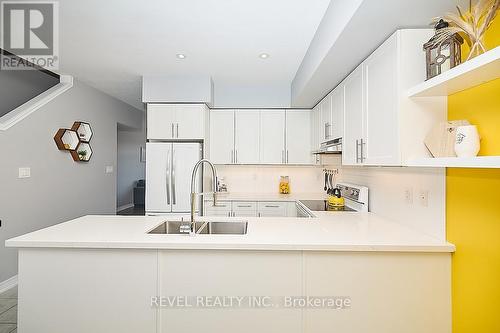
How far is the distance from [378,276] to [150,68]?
3.18 meters

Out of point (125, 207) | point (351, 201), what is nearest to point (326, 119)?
point (351, 201)

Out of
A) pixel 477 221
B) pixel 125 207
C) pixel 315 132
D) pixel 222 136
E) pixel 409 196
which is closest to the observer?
pixel 477 221

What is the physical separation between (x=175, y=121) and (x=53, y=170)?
1.75 metres

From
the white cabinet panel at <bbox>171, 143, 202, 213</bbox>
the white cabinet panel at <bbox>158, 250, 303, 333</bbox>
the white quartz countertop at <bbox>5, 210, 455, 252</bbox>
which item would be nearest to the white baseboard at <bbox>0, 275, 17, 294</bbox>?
the white quartz countertop at <bbox>5, 210, 455, 252</bbox>

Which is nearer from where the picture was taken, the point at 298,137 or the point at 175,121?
the point at 175,121

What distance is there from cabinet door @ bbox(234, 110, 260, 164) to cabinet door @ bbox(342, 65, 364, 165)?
67.2 inches

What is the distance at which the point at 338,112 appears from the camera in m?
2.68

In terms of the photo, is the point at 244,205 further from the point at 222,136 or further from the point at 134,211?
the point at 134,211

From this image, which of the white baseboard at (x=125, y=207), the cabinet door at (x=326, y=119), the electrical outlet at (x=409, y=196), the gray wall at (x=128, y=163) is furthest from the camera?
the gray wall at (x=128, y=163)

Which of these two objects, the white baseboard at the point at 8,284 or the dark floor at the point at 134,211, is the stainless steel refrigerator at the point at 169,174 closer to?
the white baseboard at the point at 8,284

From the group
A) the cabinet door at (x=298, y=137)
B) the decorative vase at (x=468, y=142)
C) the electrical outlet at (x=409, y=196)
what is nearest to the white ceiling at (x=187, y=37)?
the cabinet door at (x=298, y=137)

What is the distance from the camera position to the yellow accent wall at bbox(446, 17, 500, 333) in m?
1.27

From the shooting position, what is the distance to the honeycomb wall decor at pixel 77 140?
354 centimetres

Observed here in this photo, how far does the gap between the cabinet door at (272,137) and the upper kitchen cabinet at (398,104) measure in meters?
2.07
